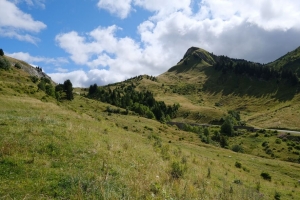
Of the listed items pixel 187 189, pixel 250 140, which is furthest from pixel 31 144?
pixel 250 140

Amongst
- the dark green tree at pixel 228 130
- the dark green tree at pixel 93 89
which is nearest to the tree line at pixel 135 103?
the dark green tree at pixel 93 89

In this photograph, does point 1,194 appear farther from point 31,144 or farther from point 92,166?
point 31,144

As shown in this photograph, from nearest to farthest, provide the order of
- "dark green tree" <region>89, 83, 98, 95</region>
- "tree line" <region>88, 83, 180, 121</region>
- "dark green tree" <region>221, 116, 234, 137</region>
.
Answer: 1. "dark green tree" <region>221, 116, 234, 137</region>
2. "tree line" <region>88, 83, 180, 121</region>
3. "dark green tree" <region>89, 83, 98, 95</region>

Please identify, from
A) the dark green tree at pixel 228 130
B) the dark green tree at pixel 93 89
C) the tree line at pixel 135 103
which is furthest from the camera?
the dark green tree at pixel 93 89

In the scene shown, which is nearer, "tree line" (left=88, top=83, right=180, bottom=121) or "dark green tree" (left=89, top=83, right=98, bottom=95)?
"tree line" (left=88, top=83, right=180, bottom=121)

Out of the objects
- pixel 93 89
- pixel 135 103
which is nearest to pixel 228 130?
pixel 135 103

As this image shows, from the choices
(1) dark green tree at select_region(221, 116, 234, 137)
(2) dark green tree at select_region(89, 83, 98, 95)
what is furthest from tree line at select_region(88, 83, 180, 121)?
(1) dark green tree at select_region(221, 116, 234, 137)

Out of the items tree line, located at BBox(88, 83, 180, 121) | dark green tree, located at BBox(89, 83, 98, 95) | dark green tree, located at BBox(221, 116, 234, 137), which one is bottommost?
dark green tree, located at BBox(221, 116, 234, 137)

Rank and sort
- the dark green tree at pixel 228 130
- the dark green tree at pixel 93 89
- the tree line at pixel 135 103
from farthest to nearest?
1. the dark green tree at pixel 93 89
2. the tree line at pixel 135 103
3. the dark green tree at pixel 228 130

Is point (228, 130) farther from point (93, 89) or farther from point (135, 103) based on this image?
point (93, 89)

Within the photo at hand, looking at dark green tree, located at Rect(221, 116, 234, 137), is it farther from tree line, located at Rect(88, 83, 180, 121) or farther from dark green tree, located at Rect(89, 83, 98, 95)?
dark green tree, located at Rect(89, 83, 98, 95)

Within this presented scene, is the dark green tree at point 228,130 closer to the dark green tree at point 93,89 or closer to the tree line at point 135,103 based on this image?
the tree line at point 135,103

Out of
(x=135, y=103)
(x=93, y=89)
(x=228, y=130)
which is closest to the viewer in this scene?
(x=228, y=130)

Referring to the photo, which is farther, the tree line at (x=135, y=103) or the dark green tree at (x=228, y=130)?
the tree line at (x=135, y=103)
